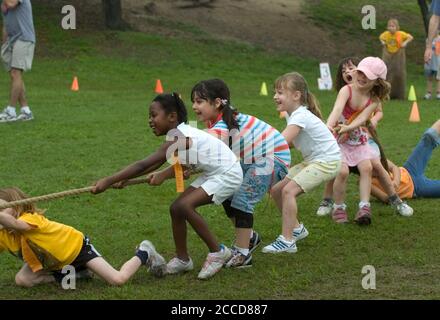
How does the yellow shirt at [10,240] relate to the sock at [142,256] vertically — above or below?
above

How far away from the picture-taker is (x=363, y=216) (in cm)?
753

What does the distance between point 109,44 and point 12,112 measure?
11654 mm

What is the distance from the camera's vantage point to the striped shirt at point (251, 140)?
6473 millimetres

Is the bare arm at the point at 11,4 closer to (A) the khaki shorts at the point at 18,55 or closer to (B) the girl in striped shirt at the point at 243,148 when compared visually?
(A) the khaki shorts at the point at 18,55

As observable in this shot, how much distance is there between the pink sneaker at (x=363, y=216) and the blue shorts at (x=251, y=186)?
1.25 m

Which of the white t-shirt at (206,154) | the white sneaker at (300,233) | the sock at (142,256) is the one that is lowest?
the white sneaker at (300,233)

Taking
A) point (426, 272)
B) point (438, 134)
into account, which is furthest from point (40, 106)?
point (426, 272)

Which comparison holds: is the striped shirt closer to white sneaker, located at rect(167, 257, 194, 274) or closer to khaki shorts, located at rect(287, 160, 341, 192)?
khaki shorts, located at rect(287, 160, 341, 192)

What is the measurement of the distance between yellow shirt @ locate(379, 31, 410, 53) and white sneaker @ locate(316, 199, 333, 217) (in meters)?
11.4

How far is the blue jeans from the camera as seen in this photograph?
344 inches

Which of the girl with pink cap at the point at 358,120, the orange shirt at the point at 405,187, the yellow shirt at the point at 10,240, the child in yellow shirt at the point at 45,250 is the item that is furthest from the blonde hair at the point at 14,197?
the orange shirt at the point at 405,187

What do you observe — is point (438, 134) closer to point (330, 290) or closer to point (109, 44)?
point (330, 290)

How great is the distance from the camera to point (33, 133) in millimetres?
11867

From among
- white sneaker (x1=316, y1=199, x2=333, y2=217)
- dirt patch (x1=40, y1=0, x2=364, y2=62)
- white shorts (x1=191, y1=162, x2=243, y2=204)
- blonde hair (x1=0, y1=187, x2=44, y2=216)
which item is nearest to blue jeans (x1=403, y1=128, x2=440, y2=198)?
white sneaker (x1=316, y1=199, x2=333, y2=217)
